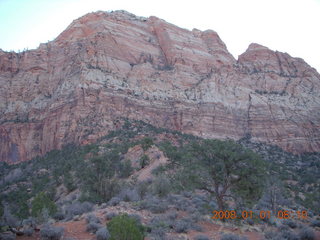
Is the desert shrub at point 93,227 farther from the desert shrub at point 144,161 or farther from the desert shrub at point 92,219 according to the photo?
the desert shrub at point 144,161

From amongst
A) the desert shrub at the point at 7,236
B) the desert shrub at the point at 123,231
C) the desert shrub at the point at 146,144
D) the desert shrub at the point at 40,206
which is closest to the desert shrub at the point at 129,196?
the desert shrub at the point at 40,206

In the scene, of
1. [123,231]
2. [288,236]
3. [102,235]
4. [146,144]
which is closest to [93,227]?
[102,235]

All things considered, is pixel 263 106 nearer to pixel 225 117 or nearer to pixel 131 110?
pixel 225 117

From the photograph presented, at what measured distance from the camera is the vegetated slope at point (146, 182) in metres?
16.0

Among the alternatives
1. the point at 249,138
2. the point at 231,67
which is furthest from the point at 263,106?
the point at 231,67

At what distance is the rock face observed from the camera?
49.7 metres

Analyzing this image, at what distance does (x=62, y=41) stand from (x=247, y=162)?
191 feet

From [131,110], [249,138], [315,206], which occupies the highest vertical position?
[131,110]

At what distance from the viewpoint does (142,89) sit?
54.8 metres

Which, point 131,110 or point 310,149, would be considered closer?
point 131,110

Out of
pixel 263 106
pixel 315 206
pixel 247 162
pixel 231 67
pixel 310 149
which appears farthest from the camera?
pixel 231 67

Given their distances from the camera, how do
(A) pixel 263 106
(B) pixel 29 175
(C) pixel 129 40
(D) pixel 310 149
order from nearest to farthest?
(B) pixel 29 175 → (D) pixel 310 149 → (A) pixel 263 106 → (C) pixel 129 40

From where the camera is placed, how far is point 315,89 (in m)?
64.9

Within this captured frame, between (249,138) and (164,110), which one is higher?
(164,110)
